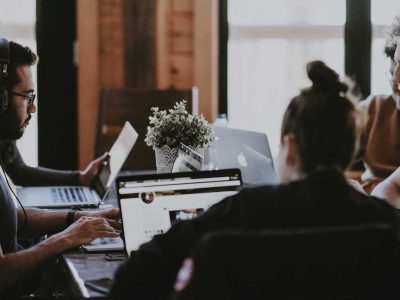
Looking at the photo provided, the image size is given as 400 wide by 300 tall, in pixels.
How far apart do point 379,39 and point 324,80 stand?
3.38 m

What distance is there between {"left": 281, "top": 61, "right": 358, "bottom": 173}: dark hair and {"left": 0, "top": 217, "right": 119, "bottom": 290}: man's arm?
819mm

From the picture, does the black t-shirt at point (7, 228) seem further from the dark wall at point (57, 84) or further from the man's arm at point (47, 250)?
the dark wall at point (57, 84)

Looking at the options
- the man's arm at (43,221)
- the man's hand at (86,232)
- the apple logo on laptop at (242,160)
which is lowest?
the man's arm at (43,221)

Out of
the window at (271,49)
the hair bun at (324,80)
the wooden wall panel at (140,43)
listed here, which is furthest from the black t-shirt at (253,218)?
the window at (271,49)

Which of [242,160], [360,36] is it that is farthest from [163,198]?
[360,36]

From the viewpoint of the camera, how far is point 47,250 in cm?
196

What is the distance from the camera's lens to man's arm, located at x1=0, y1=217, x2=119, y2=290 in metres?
1.89

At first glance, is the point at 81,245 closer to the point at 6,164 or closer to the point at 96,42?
the point at 6,164

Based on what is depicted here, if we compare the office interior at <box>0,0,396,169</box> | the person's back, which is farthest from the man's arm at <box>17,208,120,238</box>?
the office interior at <box>0,0,396,169</box>

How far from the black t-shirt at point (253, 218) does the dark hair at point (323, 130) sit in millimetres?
41

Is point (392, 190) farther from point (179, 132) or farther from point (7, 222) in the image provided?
point (7, 222)

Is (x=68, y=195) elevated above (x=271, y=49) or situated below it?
below

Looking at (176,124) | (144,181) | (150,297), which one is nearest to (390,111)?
(176,124)

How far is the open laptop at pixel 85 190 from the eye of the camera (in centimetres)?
284
